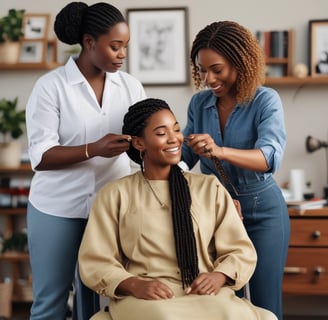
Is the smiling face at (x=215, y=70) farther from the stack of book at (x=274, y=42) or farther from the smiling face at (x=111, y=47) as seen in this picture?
the stack of book at (x=274, y=42)

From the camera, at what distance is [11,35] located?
3945mm

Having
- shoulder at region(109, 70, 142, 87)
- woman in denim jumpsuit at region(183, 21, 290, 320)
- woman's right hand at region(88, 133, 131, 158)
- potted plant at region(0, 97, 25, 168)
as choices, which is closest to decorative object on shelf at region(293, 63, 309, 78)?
potted plant at region(0, 97, 25, 168)

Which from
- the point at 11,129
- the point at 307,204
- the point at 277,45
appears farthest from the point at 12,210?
the point at 277,45

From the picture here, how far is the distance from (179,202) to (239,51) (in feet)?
1.64

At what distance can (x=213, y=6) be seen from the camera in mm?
3986

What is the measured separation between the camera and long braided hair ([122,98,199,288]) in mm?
2105

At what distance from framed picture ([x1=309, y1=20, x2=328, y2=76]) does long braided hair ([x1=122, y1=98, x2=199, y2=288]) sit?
191 cm

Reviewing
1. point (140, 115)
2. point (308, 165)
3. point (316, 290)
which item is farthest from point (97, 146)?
point (308, 165)

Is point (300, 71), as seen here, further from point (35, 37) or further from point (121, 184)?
point (121, 184)

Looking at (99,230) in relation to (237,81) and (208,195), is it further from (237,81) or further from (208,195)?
(237,81)

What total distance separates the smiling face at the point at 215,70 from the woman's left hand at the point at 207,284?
58 cm

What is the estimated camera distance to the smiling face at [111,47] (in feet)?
6.96

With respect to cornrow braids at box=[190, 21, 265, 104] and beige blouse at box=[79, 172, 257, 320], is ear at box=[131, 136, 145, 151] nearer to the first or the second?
beige blouse at box=[79, 172, 257, 320]

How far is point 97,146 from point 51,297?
50 cm
